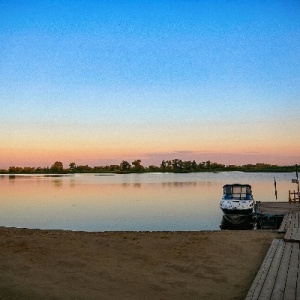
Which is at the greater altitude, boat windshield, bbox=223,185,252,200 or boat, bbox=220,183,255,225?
boat windshield, bbox=223,185,252,200

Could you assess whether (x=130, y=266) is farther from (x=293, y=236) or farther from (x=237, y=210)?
(x=237, y=210)

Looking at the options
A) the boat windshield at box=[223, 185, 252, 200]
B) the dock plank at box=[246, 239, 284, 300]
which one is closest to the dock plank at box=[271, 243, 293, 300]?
the dock plank at box=[246, 239, 284, 300]

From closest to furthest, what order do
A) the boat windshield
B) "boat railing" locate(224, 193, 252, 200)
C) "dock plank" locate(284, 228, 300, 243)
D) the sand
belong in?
the sand → "dock plank" locate(284, 228, 300, 243) → "boat railing" locate(224, 193, 252, 200) → the boat windshield

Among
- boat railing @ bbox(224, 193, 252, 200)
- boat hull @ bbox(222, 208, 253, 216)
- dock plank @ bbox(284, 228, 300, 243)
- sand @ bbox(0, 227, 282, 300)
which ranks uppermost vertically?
boat railing @ bbox(224, 193, 252, 200)

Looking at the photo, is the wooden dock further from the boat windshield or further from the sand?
the boat windshield

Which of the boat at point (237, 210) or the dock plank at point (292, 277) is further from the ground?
the dock plank at point (292, 277)

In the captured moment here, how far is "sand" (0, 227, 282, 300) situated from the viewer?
903 cm

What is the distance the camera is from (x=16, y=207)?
45219 millimetres

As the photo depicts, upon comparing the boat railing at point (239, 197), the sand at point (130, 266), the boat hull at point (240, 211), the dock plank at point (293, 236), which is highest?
the boat railing at point (239, 197)

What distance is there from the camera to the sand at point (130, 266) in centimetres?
903

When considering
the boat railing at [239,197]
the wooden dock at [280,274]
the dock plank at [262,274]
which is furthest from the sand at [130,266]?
the boat railing at [239,197]

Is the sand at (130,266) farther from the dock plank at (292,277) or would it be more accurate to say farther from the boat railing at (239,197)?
the boat railing at (239,197)

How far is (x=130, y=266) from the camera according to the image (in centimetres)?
1158

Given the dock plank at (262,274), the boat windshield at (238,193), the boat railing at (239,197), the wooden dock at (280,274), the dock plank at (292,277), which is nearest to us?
the dock plank at (292,277)
